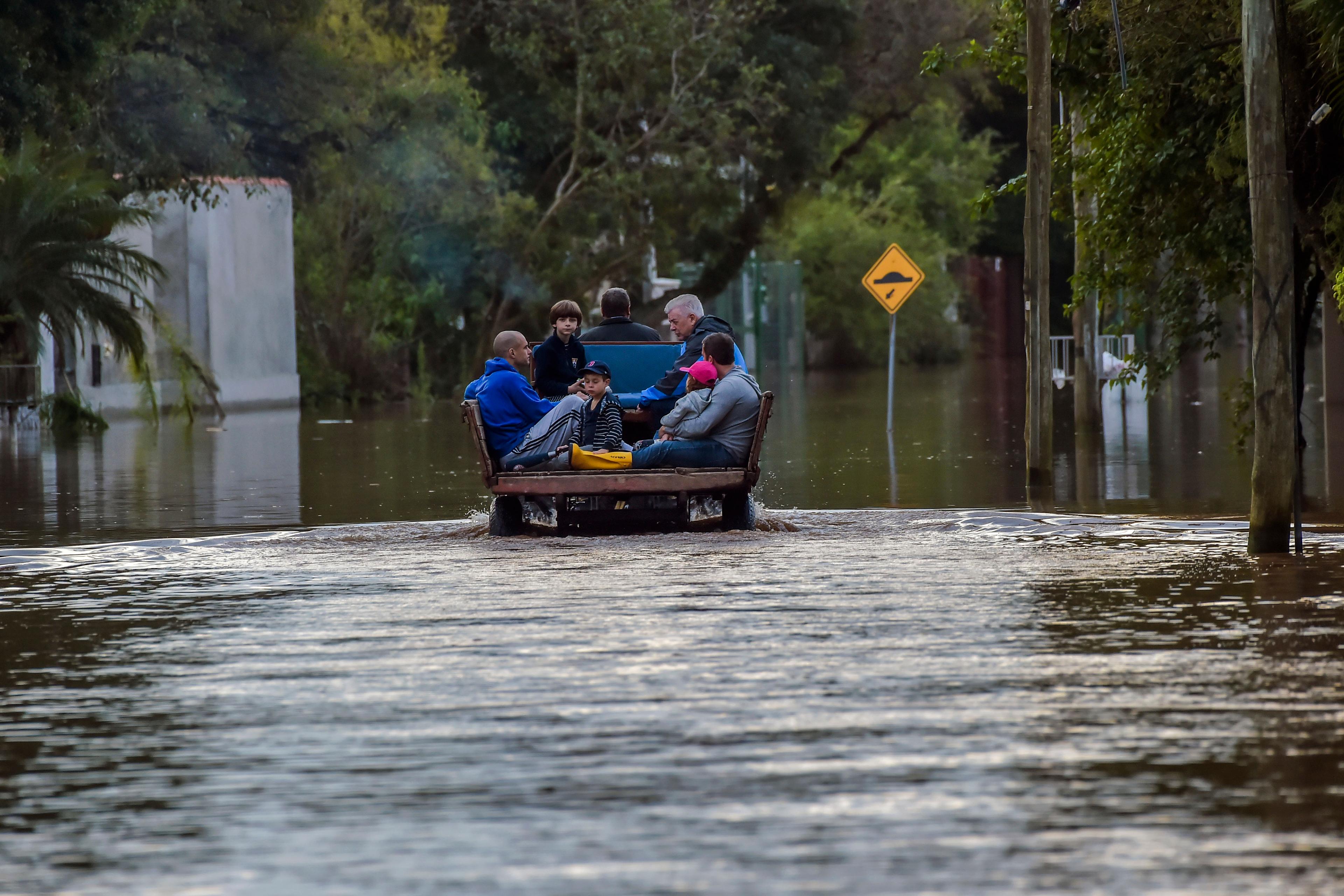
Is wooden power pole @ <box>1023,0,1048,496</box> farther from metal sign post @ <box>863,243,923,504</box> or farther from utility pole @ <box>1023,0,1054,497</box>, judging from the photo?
metal sign post @ <box>863,243,923,504</box>

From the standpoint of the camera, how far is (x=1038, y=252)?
19.8 metres

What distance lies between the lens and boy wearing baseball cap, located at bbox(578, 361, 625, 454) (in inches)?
583

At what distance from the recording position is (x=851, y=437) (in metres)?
29.5

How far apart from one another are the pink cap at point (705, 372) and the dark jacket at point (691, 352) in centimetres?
41

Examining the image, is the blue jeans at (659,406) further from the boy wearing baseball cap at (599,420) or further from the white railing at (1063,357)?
the white railing at (1063,357)

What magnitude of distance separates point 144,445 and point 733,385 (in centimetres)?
1807

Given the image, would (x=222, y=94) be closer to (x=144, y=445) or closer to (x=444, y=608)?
(x=144, y=445)

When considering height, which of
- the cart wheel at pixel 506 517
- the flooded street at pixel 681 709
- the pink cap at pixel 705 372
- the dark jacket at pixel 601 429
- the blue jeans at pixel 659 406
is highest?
the pink cap at pixel 705 372

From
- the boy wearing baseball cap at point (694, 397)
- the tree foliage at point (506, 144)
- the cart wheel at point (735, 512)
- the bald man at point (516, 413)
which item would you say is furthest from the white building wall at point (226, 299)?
the cart wheel at point (735, 512)

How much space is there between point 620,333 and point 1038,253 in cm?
485

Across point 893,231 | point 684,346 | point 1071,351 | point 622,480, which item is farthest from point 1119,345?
point 893,231

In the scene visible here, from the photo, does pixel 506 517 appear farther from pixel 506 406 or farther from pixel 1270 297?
pixel 1270 297

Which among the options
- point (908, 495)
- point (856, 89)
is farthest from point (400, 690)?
point (856, 89)

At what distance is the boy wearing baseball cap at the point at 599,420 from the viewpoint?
1482 centimetres
